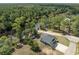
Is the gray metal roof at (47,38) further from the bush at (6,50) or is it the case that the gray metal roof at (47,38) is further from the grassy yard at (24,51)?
the bush at (6,50)

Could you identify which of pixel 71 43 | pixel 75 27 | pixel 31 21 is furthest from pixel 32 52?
pixel 75 27

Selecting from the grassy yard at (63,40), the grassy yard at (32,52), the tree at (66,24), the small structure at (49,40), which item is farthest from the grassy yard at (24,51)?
the tree at (66,24)

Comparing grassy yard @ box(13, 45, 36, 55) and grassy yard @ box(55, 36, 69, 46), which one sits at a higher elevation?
grassy yard @ box(55, 36, 69, 46)

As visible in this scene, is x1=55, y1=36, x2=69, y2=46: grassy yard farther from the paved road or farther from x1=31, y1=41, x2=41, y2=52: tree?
x1=31, y1=41, x2=41, y2=52: tree

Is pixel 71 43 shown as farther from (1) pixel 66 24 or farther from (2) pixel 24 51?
(2) pixel 24 51

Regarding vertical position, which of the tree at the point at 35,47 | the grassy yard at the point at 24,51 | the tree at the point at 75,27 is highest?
the tree at the point at 75,27

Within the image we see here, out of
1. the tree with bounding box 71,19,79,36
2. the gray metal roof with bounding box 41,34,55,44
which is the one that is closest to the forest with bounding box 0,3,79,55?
the tree with bounding box 71,19,79,36
